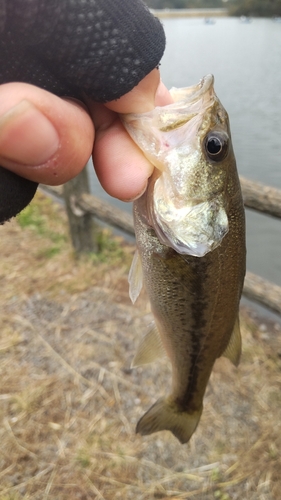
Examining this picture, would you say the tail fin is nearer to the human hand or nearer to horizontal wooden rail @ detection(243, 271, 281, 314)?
the human hand

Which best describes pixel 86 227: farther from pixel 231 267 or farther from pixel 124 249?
pixel 231 267

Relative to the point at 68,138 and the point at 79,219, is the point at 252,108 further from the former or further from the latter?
the point at 68,138

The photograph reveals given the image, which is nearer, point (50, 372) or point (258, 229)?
point (50, 372)

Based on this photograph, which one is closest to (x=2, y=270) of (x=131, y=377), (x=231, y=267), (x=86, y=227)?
(x=86, y=227)

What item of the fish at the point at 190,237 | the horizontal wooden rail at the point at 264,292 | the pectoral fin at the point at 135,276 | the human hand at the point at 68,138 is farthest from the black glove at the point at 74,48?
the horizontal wooden rail at the point at 264,292

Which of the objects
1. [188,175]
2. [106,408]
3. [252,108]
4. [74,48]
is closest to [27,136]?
[74,48]

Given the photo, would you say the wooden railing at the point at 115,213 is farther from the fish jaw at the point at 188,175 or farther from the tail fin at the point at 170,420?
the fish jaw at the point at 188,175
